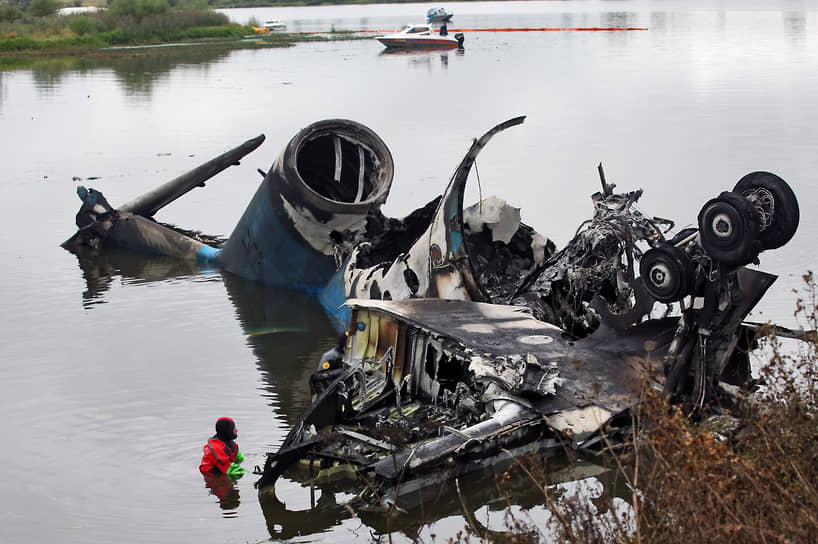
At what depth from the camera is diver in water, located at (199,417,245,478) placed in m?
9.34

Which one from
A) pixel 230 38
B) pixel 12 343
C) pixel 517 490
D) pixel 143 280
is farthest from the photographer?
pixel 230 38

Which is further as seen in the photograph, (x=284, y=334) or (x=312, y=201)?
(x=312, y=201)

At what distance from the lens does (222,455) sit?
30.8ft

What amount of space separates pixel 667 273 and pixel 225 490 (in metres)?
4.67

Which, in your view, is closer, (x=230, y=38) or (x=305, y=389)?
(x=305, y=389)

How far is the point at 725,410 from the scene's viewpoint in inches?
320

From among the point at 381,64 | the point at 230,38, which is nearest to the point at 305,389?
the point at 381,64

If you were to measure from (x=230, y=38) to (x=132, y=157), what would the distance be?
47.6 meters

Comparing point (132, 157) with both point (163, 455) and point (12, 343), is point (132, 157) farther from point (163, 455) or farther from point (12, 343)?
point (163, 455)

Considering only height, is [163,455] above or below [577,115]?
below

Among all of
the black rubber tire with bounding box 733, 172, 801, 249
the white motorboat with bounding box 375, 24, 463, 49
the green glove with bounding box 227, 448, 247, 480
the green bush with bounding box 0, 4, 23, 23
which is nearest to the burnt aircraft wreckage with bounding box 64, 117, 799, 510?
the black rubber tire with bounding box 733, 172, 801, 249

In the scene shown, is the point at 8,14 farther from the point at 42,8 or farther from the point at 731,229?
the point at 731,229

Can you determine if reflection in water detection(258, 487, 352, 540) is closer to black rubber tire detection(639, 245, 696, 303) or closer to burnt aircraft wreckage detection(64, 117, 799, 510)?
burnt aircraft wreckage detection(64, 117, 799, 510)

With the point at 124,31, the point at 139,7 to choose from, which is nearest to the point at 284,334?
the point at 124,31
